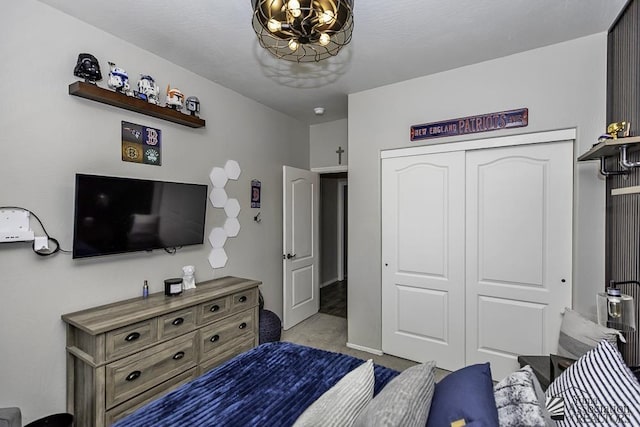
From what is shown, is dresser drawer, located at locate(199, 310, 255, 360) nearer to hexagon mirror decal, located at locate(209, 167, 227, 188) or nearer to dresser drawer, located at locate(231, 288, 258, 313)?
dresser drawer, located at locate(231, 288, 258, 313)

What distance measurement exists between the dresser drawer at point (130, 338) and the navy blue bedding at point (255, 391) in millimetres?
628

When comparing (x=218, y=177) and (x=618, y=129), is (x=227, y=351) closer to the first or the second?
(x=218, y=177)

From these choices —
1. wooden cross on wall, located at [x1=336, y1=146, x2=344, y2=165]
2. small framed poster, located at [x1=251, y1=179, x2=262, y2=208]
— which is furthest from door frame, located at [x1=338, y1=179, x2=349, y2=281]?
small framed poster, located at [x1=251, y1=179, x2=262, y2=208]

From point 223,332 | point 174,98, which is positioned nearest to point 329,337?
point 223,332

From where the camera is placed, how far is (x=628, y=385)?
1024mm

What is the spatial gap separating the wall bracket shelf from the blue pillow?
139 centimetres

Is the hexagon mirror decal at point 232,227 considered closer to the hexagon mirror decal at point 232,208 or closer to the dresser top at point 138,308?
the hexagon mirror decal at point 232,208

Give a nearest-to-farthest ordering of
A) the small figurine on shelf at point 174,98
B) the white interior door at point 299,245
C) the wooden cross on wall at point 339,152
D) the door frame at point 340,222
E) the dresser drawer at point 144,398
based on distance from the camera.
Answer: the dresser drawer at point 144,398, the small figurine on shelf at point 174,98, the white interior door at point 299,245, the wooden cross on wall at point 339,152, the door frame at point 340,222

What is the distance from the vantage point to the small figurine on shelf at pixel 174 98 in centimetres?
244

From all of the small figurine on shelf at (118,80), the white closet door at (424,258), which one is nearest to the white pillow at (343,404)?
the white closet door at (424,258)

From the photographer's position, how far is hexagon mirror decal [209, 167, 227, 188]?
9.61ft

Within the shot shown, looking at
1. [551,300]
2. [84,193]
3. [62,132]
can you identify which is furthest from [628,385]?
[62,132]

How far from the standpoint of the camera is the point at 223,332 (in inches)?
96.3

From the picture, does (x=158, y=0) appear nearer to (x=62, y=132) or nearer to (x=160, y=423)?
(x=62, y=132)
